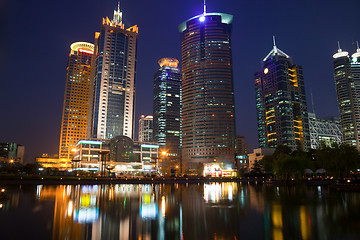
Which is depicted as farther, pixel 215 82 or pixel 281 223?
pixel 215 82

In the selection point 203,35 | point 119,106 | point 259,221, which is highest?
point 203,35

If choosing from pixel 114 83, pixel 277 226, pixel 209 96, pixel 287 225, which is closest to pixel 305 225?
pixel 287 225

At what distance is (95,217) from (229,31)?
7910 inches

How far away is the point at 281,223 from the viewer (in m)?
15.3

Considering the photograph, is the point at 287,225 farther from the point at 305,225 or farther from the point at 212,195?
the point at 212,195

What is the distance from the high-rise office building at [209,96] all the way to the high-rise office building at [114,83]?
4405 cm

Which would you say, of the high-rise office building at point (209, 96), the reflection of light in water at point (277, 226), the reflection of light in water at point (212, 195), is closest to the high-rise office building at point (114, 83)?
the high-rise office building at point (209, 96)

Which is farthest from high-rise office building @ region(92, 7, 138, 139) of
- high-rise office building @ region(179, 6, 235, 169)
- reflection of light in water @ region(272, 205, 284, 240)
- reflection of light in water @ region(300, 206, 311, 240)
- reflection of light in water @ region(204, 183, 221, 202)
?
reflection of light in water @ region(300, 206, 311, 240)

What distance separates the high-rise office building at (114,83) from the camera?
547ft

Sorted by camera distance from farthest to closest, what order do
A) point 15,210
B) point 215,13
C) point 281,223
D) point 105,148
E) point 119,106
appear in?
point 215,13 → point 119,106 → point 105,148 → point 15,210 → point 281,223

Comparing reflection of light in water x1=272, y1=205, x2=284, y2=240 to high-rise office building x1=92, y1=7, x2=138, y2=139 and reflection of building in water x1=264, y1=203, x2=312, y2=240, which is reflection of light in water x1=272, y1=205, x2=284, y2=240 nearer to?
reflection of building in water x1=264, y1=203, x2=312, y2=240

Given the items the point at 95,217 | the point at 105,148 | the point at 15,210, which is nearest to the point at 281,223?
the point at 95,217

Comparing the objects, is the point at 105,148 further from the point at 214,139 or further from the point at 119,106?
the point at 214,139

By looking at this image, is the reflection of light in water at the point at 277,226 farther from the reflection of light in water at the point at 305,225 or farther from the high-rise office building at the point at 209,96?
the high-rise office building at the point at 209,96
